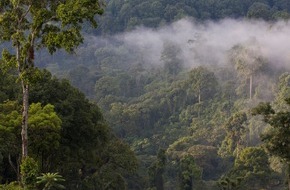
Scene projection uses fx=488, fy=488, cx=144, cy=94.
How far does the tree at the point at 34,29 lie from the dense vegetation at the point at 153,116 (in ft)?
2.07

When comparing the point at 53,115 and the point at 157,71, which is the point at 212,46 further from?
the point at 53,115

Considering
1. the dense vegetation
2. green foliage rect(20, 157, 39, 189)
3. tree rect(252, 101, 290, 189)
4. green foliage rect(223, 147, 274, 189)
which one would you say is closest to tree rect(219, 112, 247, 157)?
the dense vegetation

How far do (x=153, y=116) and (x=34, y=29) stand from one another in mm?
65584

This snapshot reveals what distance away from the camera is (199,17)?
134000 mm

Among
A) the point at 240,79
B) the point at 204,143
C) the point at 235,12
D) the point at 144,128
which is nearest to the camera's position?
the point at 204,143

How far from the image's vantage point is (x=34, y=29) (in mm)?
15469

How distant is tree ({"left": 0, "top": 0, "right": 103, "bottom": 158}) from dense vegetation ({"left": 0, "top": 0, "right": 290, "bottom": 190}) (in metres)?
0.63

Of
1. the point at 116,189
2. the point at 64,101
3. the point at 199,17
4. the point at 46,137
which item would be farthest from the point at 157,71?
the point at 46,137

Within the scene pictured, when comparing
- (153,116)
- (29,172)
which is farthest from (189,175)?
(153,116)

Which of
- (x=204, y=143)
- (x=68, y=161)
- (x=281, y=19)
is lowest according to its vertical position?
(x=204, y=143)

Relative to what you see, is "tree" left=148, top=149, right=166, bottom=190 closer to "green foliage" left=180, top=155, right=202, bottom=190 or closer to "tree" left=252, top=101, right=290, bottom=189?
"green foliage" left=180, top=155, right=202, bottom=190

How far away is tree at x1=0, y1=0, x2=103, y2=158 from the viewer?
14.7 metres

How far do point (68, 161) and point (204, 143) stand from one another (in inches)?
1632

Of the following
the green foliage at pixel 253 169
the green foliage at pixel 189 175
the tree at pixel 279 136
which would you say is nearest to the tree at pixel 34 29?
the tree at pixel 279 136
